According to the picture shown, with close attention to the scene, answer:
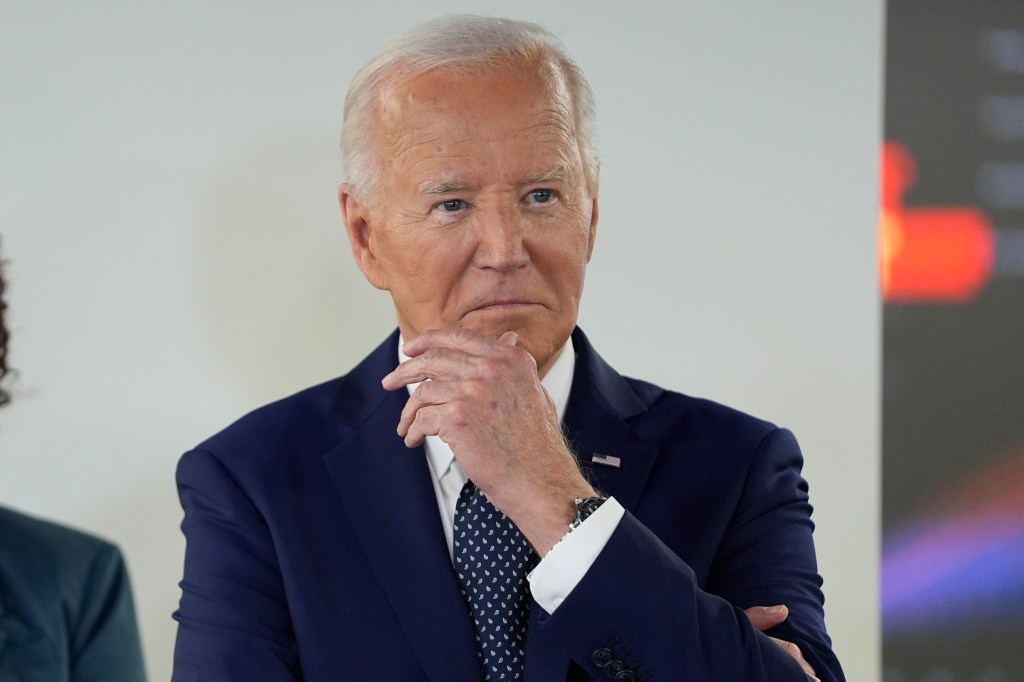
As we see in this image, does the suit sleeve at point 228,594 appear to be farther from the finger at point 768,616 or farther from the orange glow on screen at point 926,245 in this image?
the orange glow on screen at point 926,245

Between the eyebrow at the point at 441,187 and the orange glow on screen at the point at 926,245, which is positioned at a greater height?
the orange glow on screen at the point at 926,245

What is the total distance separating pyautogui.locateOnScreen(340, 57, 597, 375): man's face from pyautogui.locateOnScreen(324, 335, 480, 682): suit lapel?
18 cm

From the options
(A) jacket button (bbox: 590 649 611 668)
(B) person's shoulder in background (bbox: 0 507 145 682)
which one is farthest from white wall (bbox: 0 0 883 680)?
(A) jacket button (bbox: 590 649 611 668)

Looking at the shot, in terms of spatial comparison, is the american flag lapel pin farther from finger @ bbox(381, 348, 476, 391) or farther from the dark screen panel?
the dark screen panel

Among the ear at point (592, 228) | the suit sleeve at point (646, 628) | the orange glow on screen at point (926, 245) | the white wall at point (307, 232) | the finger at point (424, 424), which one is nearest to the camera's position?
the suit sleeve at point (646, 628)

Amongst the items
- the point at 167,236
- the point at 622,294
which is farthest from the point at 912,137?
the point at 167,236

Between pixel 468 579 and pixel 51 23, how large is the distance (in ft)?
4.91

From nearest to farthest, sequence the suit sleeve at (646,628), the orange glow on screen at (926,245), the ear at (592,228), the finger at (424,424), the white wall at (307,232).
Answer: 1. the suit sleeve at (646,628)
2. the finger at (424,424)
3. the ear at (592,228)
4. the white wall at (307,232)
5. the orange glow on screen at (926,245)

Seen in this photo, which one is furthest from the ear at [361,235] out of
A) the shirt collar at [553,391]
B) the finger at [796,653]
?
the finger at [796,653]

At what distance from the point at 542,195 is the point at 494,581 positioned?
1.78ft

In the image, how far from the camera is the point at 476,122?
182 centimetres

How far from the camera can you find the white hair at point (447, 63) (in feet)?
6.11

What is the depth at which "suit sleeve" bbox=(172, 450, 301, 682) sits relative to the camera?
5.72 ft

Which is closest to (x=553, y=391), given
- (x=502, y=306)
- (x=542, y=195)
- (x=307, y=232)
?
(x=502, y=306)
